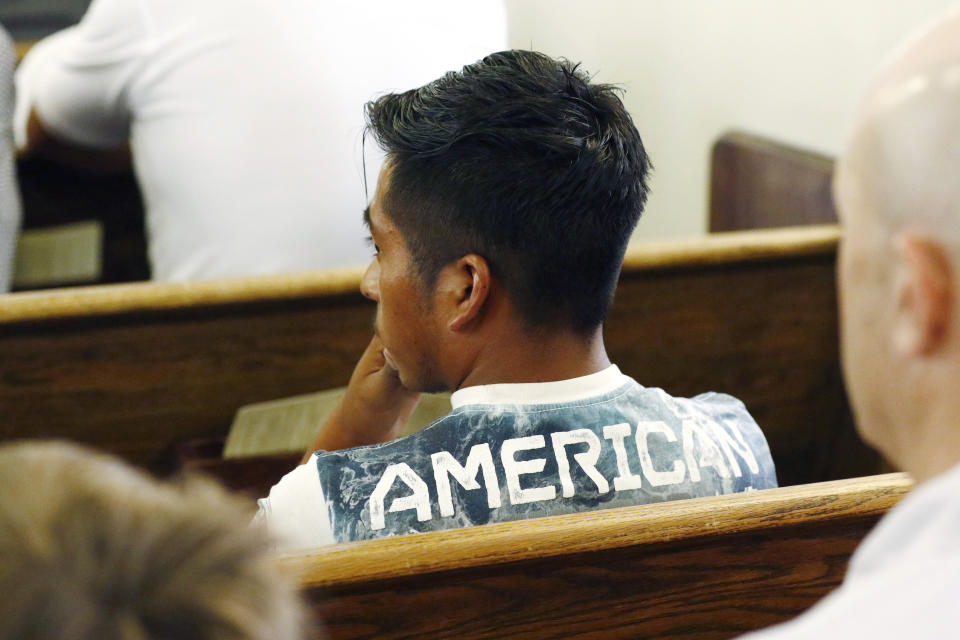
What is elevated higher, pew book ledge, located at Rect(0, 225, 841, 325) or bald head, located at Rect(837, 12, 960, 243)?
bald head, located at Rect(837, 12, 960, 243)

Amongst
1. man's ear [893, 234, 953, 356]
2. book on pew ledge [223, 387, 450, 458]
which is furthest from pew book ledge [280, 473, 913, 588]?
book on pew ledge [223, 387, 450, 458]

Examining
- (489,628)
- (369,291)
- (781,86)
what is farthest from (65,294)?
(781,86)

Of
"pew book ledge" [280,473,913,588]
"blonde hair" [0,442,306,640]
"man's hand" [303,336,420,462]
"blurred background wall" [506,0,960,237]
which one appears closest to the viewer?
"blonde hair" [0,442,306,640]

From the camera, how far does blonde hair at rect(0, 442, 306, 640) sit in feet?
1.22

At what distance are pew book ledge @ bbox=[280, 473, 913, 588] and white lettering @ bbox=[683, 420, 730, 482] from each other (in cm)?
10

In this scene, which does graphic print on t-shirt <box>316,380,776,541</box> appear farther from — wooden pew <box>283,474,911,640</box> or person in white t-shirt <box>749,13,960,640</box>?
person in white t-shirt <box>749,13,960,640</box>

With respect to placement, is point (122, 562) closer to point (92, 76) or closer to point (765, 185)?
point (92, 76)

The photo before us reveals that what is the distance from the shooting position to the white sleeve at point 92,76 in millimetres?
1741

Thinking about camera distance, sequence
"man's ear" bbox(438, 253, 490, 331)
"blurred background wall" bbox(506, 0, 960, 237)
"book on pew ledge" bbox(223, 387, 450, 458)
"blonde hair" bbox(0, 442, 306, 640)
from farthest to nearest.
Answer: "blurred background wall" bbox(506, 0, 960, 237) < "book on pew ledge" bbox(223, 387, 450, 458) < "man's ear" bbox(438, 253, 490, 331) < "blonde hair" bbox(0, 442, 306, 640)

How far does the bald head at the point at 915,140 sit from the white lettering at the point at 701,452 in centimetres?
44

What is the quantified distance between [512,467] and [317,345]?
90 cm

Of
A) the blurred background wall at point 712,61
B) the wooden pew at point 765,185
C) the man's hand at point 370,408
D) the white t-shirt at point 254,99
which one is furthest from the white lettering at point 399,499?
the wooden pew at point 765,185

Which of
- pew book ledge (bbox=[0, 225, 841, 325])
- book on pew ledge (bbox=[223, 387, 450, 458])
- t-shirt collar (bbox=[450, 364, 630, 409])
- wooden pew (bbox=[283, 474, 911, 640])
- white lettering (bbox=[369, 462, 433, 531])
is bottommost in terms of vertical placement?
book on pew ledge (bbox=[223, 387, 450, 458])

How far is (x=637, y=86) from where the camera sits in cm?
373
